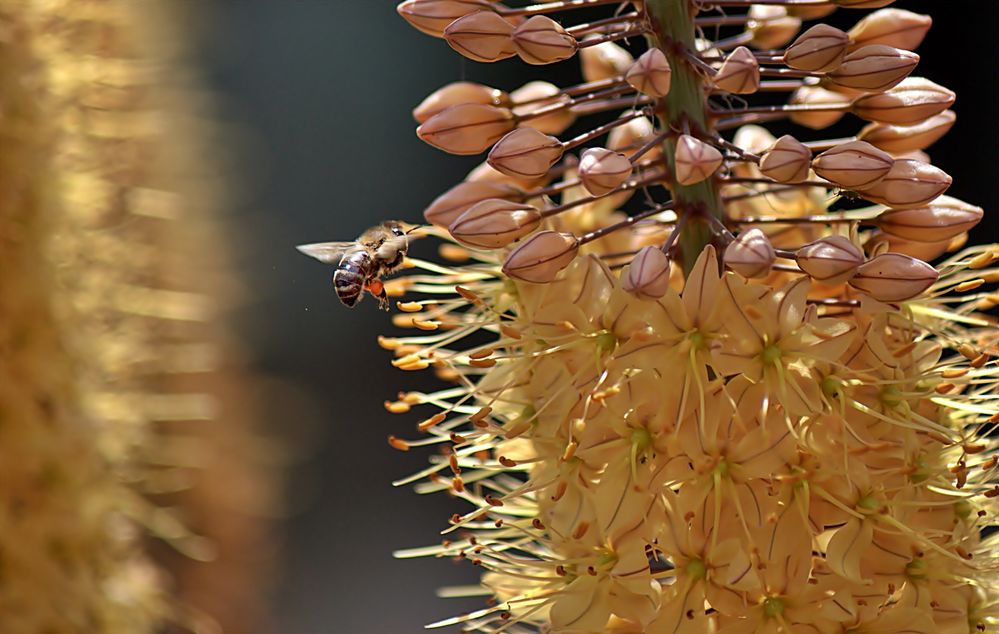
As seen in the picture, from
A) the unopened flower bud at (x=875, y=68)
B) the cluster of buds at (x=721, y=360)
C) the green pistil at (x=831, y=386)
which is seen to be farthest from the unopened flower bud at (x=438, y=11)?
the green pistil at (x=831, y=386)

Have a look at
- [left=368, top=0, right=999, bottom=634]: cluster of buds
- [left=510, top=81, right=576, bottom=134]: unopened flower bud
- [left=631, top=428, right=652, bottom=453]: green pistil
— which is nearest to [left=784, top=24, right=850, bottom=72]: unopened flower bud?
[left=368, top=0, right=999, bottom=634]: cluster of buds

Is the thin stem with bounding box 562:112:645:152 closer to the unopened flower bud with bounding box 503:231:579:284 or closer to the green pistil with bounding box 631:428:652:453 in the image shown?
the unopened flower bud with bounding box 503:231:579:284

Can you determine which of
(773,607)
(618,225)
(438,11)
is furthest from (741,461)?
(438,11)

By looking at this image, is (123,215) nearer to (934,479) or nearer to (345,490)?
Answer: (934,479)

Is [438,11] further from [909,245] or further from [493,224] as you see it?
[909,245]

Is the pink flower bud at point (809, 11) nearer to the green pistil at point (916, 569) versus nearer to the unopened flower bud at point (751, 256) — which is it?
the unopened flower bud at point (751, 256)
